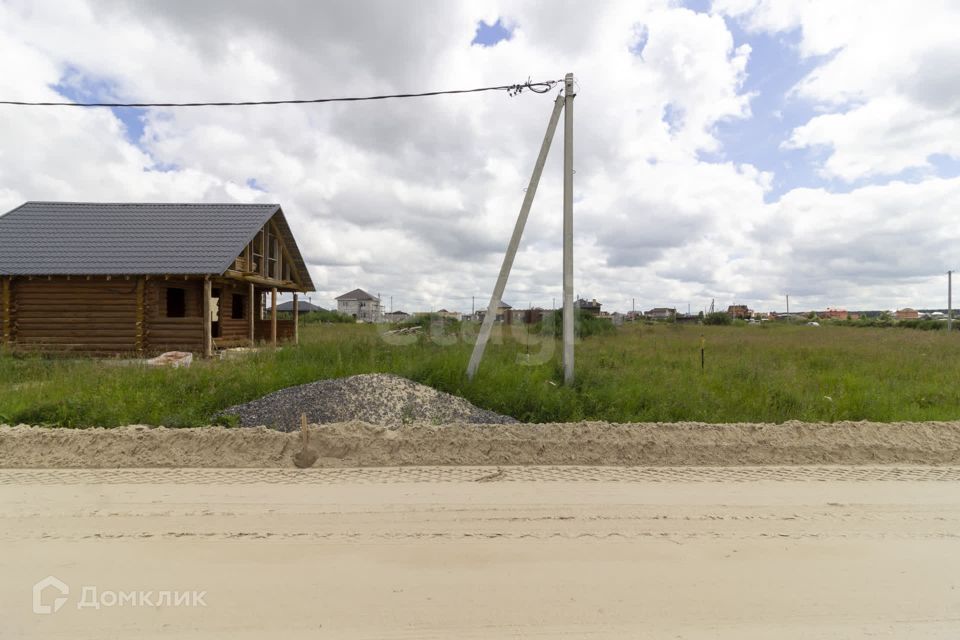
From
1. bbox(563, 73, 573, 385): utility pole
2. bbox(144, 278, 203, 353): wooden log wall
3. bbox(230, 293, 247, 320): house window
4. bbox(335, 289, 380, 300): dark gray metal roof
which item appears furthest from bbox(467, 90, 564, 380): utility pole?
bbox(335, 289, 380, 300): dark gray metal roof

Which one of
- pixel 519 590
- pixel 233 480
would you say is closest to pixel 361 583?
pixel 519 590

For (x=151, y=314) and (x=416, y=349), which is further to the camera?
(x=151, y=314)

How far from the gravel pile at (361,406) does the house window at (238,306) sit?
1321 centimetres

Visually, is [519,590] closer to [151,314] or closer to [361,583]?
[361,583]

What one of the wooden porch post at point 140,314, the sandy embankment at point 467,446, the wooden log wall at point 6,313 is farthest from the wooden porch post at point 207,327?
the sandy embankment at point 467,446

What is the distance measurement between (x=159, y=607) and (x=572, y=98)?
28.7 ft

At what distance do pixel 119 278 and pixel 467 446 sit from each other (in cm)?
1452

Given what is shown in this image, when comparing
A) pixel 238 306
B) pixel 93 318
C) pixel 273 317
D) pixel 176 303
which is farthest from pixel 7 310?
pixel 273 317

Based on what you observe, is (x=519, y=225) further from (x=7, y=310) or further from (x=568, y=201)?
(x=7, y=310)

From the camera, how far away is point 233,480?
16.1 feet

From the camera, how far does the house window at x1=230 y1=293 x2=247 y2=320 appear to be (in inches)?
760

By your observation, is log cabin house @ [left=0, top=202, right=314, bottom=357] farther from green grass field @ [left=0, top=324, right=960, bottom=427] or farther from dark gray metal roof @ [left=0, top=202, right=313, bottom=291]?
green grass field @ [left=0, top=324, right=960, bottom=427]

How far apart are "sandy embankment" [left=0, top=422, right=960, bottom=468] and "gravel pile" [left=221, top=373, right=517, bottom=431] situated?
1.98 ft

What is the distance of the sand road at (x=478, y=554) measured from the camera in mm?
2795
